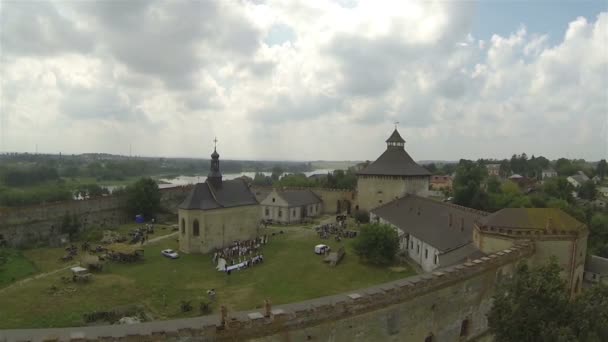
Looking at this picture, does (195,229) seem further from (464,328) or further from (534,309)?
(534,309)

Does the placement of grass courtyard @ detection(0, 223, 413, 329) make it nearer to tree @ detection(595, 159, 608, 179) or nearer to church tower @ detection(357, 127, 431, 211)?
church tower @ detection(357, 127, 431, 211)

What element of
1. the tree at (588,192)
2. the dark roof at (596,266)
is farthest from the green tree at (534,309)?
the tree at (588,192)

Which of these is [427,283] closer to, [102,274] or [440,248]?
[440,248]

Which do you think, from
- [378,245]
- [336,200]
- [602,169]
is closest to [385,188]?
[336,200]

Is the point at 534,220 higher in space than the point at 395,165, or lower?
lower

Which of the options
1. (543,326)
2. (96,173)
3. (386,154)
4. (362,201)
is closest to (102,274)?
(543,326)
